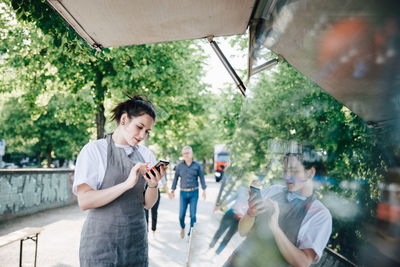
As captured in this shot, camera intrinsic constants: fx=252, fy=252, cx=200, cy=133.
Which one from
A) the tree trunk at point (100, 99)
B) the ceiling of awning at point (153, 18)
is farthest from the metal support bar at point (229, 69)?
the tree trunk at point (100, 99)

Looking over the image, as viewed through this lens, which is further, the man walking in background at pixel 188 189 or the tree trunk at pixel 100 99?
the tree trunk at pixel 100 99

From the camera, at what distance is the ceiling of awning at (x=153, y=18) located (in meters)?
1.64

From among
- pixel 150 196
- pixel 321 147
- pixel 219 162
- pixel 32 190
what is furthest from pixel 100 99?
pixel 219 162

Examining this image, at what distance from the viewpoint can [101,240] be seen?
1.77 meters

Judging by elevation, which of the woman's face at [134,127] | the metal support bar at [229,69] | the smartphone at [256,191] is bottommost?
the smartphone at [256,191]

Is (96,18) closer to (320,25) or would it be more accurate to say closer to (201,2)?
Result: (201,2)

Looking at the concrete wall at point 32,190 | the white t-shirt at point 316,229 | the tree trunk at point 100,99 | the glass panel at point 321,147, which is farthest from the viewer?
the tree trunk at point 100,99

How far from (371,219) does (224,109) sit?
8.16 m

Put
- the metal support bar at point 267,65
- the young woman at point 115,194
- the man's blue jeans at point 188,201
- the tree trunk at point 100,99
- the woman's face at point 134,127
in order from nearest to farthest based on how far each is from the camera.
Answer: the metal support bar at point 267,65 → the young woman at point 115,194 → the woman's face at point 134,127 → the man's blue jeans at point 188,201 → the tree trunk at point 100,99

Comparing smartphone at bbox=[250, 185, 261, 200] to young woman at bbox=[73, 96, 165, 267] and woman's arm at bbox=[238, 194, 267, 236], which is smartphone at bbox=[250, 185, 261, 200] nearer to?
woman's arm at bbox=[238, 194, 267, 236]

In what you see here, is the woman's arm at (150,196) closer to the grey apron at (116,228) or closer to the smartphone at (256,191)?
the grey apron at (116,228)

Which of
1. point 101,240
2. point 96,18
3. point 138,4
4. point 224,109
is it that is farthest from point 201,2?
point 224,109

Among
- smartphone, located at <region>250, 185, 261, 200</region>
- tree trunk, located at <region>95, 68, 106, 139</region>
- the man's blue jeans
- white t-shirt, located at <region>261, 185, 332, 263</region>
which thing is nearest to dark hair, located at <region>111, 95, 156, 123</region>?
smartphone, located at <region>250, 185, 261, 200</region>

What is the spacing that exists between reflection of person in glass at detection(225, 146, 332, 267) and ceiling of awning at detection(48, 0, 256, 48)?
113cm
